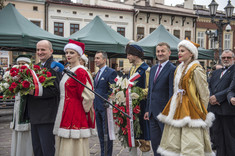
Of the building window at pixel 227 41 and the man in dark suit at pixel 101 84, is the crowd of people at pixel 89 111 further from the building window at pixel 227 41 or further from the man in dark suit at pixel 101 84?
the building window at pixel 227 41

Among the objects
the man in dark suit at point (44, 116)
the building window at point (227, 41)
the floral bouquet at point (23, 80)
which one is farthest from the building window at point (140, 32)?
the floral bouquet at point (23, 80)

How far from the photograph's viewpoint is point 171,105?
11.9 feet

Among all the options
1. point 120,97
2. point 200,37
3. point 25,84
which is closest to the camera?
point 25,84

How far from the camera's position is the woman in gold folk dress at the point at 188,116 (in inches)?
134

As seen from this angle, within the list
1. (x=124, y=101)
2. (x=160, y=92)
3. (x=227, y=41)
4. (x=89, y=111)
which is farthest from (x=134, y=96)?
(x=227, y=41)

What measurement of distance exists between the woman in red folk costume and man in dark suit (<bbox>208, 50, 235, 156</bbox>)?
264 centimetres

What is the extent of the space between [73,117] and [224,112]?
2.90m

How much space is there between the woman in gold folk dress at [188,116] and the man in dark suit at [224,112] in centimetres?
121

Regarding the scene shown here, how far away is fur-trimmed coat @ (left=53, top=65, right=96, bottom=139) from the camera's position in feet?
10.6

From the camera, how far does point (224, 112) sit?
181 inches

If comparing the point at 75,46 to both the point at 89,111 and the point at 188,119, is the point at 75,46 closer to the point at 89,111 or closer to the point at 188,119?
the point at 89,111

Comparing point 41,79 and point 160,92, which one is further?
point 160,92

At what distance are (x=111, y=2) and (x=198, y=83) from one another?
26903mm

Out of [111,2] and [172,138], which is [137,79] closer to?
[172,138]
